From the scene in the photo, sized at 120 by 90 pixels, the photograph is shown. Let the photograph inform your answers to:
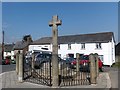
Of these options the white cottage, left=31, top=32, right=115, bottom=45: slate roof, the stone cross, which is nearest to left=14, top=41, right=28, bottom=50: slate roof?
the white cottage

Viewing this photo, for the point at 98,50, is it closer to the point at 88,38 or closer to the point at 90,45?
the point at 90,45

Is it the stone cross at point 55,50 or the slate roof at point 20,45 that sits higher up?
the slate roof at point 20,45

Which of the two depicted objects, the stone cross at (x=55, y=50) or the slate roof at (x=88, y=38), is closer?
the stone cross at (x=55, y=50)

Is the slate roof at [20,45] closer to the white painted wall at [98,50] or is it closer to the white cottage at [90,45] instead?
the white cottage at [90,45]

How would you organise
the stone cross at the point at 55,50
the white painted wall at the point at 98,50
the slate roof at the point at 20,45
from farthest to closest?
the slate roof at the point at 20,45 → the white painted wall at the point at 98,50 → the stone cross at the point at 55,50

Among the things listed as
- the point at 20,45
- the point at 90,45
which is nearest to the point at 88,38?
the point at 90,45

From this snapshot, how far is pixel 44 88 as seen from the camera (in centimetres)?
1171

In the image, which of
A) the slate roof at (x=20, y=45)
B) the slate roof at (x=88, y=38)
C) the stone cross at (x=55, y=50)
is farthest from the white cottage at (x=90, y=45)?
the stone cross at (x=55, y=50)

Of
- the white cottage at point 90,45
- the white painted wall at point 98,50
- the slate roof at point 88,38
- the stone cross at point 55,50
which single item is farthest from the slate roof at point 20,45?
the stone cross at point 55,50

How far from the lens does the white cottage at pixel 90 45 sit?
45.0m

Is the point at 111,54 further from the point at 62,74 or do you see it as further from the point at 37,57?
the point at 62,74

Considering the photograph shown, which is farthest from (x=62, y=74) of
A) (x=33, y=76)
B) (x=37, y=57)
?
(x=37, y=57)

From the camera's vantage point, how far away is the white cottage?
45.0 metres

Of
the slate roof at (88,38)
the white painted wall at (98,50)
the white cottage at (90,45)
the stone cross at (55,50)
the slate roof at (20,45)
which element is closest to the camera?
the stone cross at (55,50)
